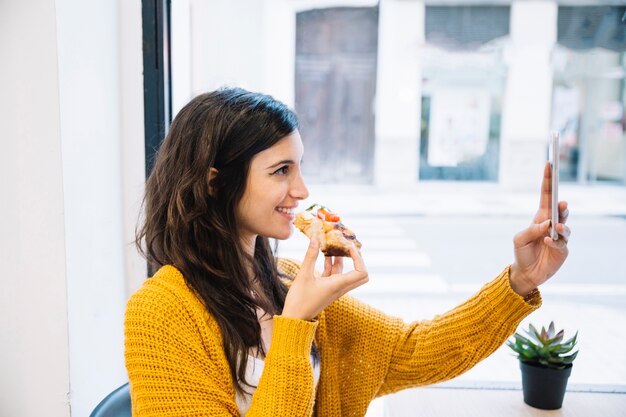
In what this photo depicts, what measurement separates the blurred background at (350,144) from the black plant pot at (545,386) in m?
0.23

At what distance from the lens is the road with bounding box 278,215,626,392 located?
212 centimetres

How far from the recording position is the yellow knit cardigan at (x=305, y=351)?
1.03m

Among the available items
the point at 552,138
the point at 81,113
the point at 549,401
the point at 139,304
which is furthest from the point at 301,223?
the point at 549,401

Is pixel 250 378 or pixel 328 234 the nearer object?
pixel 250 378

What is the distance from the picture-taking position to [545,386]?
1659mm

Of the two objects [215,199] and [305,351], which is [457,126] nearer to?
[215,199]

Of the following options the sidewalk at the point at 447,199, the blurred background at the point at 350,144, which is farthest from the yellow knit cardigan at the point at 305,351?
the sidewalk at the point at 447,199

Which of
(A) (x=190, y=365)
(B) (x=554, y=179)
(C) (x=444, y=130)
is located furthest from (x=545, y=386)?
(C) (x=444, y=130)

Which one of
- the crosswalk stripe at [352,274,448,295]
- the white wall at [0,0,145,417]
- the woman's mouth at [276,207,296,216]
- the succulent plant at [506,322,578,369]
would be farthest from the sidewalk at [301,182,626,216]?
the woman's mouth at [276,207,296,216]

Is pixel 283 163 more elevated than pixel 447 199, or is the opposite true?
pixel 283 163

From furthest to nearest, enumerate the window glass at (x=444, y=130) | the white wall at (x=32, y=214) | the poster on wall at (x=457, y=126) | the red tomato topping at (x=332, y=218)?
1. the poster on wall at (x=457, y=126)
2. the window glass at (x=444, y=130)
3. the white wall at (x=32, y=214)
4. the red tomato topping at (x=332, y=218)

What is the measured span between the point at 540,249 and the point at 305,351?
0.59 m

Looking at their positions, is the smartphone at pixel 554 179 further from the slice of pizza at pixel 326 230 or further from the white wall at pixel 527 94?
the white wall at pixel 527 94

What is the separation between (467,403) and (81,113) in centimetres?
142
